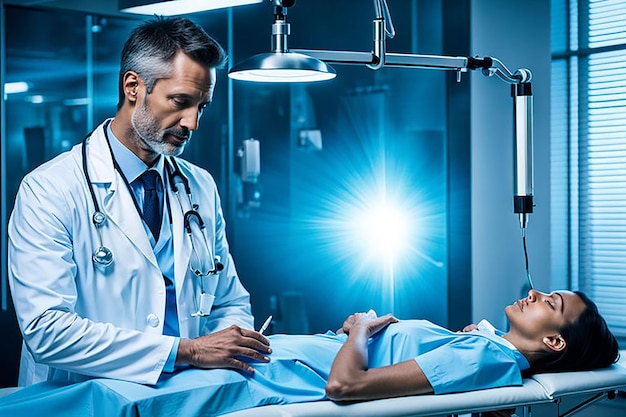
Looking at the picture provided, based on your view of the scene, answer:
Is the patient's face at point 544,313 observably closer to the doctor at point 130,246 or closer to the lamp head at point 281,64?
the doctor at point 130,246

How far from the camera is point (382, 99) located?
353 centimetres

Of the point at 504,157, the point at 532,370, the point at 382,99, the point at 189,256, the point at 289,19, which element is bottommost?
the point at 532,370

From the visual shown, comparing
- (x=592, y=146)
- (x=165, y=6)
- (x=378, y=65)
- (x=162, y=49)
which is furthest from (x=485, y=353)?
(x=592, y=146)

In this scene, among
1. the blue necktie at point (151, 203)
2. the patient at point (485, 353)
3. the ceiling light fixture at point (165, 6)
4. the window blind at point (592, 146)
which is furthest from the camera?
the window blind at point (592, 146)

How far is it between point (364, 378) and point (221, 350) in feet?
0.99

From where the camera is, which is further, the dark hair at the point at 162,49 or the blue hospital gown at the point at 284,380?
the dark hair at the point at 162,49

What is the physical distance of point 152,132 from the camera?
1712mm

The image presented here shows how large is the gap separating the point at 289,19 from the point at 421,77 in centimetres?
68

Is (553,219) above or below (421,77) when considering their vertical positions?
below

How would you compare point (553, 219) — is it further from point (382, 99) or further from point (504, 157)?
point (382, 99)

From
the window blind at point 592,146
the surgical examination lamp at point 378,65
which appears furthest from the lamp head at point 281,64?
the window blind at point 592,146

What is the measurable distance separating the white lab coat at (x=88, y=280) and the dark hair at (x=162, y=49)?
19 centimetres

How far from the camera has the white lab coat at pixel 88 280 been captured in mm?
1554

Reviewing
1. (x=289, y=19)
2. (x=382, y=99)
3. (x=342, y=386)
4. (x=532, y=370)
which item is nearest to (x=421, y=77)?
(x=382, y=99)
